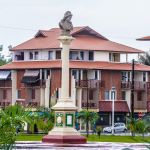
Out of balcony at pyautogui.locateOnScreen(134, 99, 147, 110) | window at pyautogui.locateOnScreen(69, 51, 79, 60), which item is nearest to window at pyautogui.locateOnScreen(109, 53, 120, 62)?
window at pyautogui.locateOnScreen(69, 51, 79, 60)

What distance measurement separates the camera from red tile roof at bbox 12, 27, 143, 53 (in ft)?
329

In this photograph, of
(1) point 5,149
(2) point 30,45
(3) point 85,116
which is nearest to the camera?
(1) point 5,149

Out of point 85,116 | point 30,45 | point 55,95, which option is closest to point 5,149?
point 85,116

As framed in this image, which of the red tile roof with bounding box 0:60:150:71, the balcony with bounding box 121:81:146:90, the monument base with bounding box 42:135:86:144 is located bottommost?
the monument base with bounding box 42:135:86:144

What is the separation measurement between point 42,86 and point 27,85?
290cm

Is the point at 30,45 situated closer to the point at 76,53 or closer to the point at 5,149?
the point at 76,53

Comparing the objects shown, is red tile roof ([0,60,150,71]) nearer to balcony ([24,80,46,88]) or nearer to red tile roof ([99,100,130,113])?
balcony ([24,80,46,88])

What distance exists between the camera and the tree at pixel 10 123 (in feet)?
59.1

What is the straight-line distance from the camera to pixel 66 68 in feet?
161

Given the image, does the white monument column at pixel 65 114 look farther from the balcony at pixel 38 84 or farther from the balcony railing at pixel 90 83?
the balcony at pixel 38 84

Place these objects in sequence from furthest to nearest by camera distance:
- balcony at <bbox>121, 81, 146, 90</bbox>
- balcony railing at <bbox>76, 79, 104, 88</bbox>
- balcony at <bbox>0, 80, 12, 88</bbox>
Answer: balcony at <bbox>0, 80, 12, 88</bbox>
balcony at <bbox>121, 81, 146, 90</bbox>
balcony railing at <bbox>76, 79, 104, 88</bbox>

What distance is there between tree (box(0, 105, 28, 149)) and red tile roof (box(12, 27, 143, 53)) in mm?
79975

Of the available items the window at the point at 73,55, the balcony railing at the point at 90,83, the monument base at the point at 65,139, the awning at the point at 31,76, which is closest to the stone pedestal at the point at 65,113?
the monument base at the point at 65,139

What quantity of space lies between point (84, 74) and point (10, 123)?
271ft
